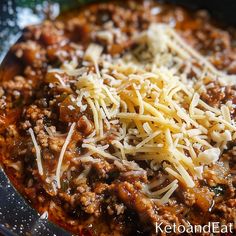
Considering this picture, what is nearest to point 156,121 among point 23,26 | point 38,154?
point 38,154

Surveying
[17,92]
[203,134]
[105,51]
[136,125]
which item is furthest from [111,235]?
[105,51]

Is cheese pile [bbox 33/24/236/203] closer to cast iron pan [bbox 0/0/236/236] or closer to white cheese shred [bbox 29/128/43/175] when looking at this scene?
white cheese shred [bbox 29/128/43/175]

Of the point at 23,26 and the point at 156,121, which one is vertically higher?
the point at 23,26

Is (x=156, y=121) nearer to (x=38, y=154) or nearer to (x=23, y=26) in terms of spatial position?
(x=38, y=154)

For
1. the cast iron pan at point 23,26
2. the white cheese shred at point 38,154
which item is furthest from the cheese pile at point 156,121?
the cast iron pan at point 23,26

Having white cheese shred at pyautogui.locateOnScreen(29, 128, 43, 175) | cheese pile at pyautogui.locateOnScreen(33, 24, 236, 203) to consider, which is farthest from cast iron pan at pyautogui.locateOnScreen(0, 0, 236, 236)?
cheese pile at pyautogui.locateOnScreen(33, 24, 236, 203)

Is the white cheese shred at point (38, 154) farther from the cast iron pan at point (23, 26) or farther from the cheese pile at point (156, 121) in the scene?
the cast iron pan at point (23, 26)

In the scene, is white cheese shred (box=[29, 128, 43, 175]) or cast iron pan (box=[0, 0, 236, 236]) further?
white cheese shred (box=[29, 128, 43, 175])
